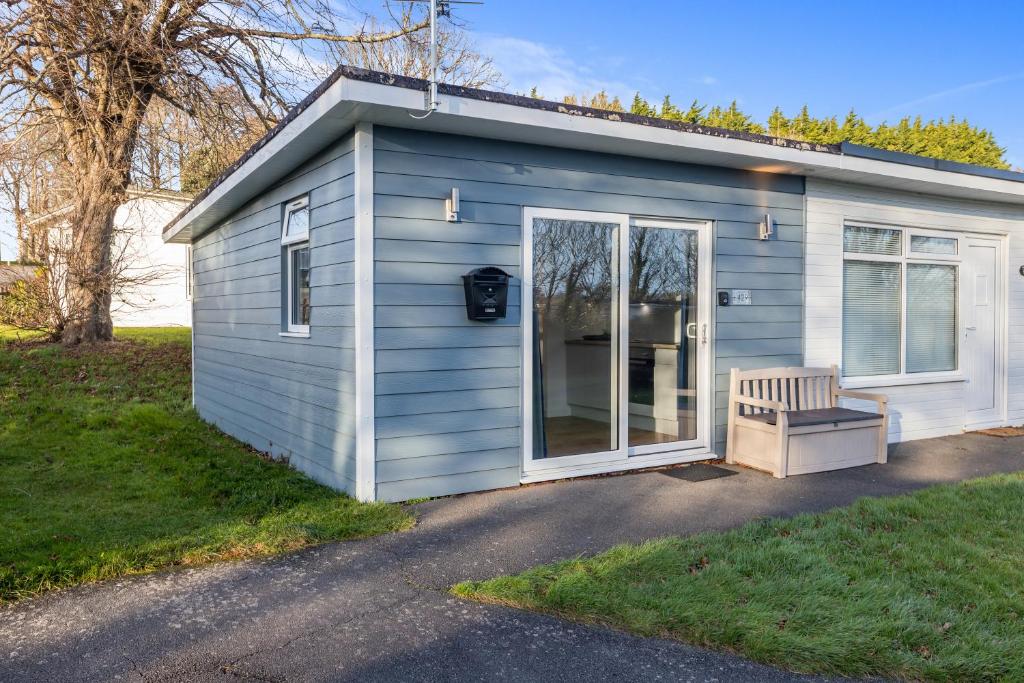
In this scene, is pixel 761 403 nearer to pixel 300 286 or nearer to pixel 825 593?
pixel 825 593

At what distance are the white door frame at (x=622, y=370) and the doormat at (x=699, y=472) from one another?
13 centimetres

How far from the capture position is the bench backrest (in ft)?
19.1

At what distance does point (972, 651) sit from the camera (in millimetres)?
2588

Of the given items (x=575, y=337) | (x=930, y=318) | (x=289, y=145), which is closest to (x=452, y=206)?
(x=289, y=145)

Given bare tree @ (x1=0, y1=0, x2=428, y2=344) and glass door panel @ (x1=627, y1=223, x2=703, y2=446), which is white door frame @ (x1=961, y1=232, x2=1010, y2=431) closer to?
glass door panel @ (x1=627, y1=223, x2=703, y2=446)

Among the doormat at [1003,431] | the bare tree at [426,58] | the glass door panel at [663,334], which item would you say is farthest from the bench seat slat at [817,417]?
the bare tree at [426,58]

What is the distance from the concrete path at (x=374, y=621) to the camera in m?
2.52

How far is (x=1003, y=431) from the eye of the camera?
7.54 meters

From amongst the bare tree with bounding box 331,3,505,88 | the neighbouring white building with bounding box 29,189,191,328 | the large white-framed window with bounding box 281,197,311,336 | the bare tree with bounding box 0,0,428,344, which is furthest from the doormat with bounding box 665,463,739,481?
the bare tree with bounding box 331,3,505,88

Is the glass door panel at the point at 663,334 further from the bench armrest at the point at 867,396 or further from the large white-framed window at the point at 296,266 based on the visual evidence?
the large white-framed window at the point at 296,266

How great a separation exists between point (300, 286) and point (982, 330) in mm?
6977

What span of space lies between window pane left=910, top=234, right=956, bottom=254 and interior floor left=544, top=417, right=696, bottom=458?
3.58m

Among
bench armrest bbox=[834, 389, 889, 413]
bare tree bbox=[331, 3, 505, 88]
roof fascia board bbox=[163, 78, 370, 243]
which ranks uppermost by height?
bare tree bbox=[331, 3, 505, 88]

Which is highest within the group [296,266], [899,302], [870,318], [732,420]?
[296,266]
